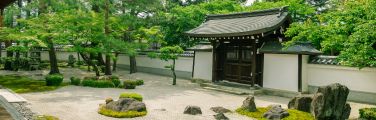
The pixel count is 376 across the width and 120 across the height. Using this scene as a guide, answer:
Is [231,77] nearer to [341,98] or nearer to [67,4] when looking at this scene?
[341,98]

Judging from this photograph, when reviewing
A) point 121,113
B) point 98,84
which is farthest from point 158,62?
point 121,113

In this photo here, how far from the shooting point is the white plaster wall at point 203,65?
24672 millimetres

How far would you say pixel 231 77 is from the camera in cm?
2258

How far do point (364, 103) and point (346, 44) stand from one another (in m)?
6.31

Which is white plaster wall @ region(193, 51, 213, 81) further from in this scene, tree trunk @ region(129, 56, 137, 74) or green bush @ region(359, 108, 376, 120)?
→ green bush @ region(359, 108, 376, 120)

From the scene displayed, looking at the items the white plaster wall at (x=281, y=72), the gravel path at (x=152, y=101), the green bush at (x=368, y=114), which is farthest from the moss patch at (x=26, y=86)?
the green bush at (x=368, y=114)

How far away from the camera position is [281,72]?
1978 cm

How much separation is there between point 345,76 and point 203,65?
34.1 feet

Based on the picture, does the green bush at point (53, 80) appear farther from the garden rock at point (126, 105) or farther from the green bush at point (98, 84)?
the garden rock at point (126, 105)

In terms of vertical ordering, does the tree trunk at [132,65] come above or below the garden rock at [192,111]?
above

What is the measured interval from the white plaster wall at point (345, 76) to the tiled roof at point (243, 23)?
138 inches

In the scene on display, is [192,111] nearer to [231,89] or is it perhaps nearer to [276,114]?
[276,114]

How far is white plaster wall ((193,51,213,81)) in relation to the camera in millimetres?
24672

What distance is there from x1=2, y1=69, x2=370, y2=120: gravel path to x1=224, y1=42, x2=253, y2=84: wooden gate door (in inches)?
88.4
